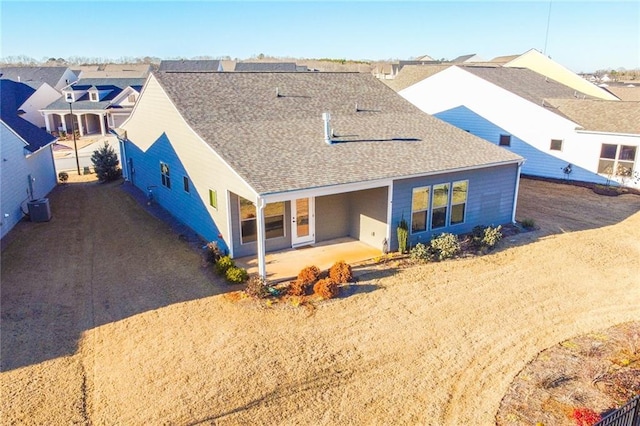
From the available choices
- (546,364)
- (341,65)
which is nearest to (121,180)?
(546,364)

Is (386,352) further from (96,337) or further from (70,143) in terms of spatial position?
(70,143)

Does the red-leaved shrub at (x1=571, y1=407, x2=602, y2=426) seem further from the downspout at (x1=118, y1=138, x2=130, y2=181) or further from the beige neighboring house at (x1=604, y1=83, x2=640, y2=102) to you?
the beige neighboring house at (x1=604, y1=83, x2=640, y2=102)

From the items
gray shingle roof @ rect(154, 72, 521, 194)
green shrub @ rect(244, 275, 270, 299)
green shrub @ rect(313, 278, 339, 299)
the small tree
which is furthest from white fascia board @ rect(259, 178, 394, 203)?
the small tree

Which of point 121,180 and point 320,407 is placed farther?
point 121,180

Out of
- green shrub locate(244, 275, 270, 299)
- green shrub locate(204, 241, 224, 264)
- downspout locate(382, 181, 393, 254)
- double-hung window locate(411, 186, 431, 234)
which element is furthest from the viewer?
double-hung window locate(411, 186, 431, 234)

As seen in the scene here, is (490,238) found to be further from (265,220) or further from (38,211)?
(38,211)

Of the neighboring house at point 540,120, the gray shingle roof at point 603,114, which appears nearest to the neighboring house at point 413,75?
the neighboring house at point 540,120
